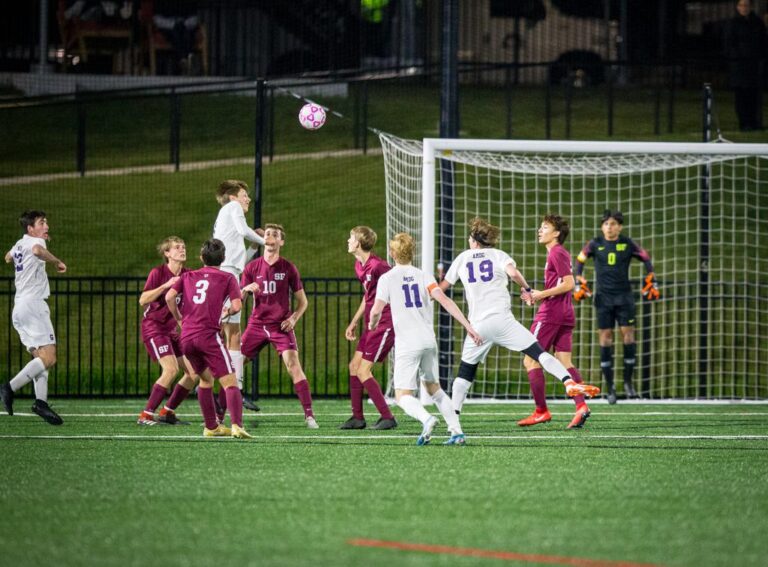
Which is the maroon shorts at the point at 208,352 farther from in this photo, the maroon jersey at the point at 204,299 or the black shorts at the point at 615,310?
the black shorts at the point at 615,310

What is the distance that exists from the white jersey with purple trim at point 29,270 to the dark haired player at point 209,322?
2.17 metres

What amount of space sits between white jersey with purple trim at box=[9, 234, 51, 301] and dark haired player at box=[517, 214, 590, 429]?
4.65 m

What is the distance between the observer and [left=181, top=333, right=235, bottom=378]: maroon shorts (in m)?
9.53

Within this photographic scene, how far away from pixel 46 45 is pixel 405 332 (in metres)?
22.1

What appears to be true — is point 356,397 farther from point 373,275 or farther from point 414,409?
point 414,409

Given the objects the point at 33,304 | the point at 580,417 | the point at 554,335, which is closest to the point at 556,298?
the point at 554,335

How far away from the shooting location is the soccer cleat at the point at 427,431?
901 centimetres

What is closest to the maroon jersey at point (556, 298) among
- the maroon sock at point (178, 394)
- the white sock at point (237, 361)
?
the white sock at point (237, 361)

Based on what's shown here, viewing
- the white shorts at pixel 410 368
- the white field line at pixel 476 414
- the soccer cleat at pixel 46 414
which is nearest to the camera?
the white shorts at pixel 410 368

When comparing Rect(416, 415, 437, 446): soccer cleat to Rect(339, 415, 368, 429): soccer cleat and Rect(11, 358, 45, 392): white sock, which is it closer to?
Rect(339, 415, 368, 429): soccer cleat

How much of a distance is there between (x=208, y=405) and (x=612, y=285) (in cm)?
631

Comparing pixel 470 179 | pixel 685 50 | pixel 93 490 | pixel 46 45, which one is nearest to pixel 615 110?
pixel 685 50

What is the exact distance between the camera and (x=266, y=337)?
11.0m

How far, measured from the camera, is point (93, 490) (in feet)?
23.4
